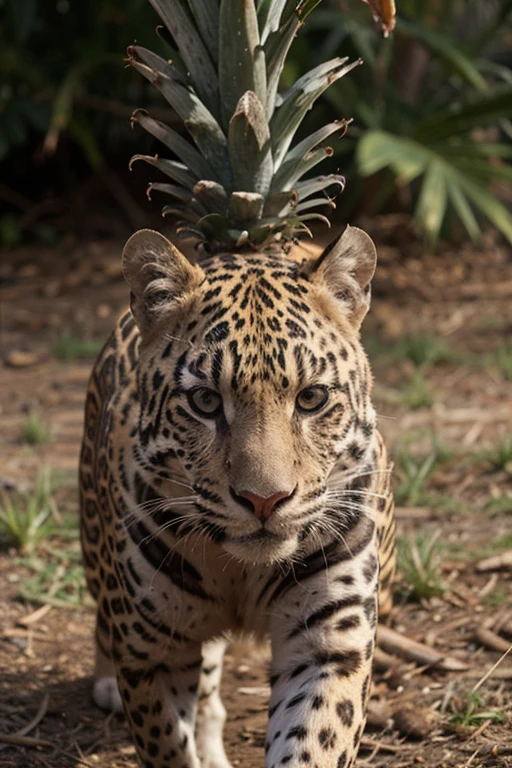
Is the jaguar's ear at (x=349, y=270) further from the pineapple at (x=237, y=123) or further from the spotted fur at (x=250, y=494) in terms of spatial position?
the pineapple at (x=237, y=123)

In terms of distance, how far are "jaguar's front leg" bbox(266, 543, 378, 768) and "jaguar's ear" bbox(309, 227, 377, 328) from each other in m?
0.79

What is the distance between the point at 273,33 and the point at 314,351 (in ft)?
4.59

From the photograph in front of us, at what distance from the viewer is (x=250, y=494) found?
3303mm

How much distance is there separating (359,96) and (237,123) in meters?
8.06

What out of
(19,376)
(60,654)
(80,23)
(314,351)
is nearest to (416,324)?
(19,376)

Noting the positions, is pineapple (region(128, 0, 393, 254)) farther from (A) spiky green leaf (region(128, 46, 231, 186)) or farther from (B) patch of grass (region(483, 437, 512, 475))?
(B) patch of grass (region(483, 437, 512, 475))

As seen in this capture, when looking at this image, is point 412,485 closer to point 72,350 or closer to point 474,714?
point 474,714

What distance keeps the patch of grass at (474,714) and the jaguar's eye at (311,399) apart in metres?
1.70

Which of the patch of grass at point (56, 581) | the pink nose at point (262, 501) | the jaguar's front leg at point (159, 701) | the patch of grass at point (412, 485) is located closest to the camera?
the pink nose at point (262, 501)

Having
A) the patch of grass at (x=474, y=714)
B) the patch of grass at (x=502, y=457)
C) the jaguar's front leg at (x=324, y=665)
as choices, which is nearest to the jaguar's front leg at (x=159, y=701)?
the jaguar's front leg at (x=324, y=665)

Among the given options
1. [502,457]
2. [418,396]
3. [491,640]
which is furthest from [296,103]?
[418,396]

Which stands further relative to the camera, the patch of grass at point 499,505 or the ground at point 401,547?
the patch of grass at point 499,505

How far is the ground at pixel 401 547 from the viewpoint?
4852mm

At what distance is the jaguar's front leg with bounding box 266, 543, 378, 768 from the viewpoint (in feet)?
12.1
